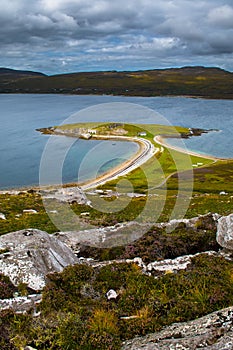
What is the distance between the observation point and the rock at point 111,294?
9.57 meters

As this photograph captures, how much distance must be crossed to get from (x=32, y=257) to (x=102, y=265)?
2.48m

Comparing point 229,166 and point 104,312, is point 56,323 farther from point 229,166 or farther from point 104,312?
point 229,166

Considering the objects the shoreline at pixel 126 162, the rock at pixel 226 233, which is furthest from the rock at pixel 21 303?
the shoreline at pixel 126 162

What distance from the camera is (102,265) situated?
39.3 ft

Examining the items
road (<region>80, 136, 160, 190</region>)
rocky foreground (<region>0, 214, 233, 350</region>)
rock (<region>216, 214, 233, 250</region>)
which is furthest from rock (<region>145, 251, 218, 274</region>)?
road (<region>80, 136, 160, 190</region>)

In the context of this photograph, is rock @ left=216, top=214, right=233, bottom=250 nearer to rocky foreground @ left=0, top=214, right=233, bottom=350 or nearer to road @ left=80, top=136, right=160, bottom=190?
rocky foreground @ left=0, top=214, right=233, bottom=350

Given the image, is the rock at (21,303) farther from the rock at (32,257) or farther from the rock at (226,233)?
the rock at (226,233)

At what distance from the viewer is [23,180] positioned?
95562 millimetres

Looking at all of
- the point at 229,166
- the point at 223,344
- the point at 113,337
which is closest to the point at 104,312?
the point at 113,337

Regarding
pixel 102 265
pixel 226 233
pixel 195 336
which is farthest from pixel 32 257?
pixel 226 233

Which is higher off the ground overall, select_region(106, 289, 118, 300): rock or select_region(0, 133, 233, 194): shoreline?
select_region(106, 289, 118, 300): rock

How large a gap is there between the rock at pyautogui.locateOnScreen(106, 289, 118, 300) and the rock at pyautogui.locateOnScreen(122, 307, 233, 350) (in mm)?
1886

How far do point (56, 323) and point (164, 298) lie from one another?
2937mm

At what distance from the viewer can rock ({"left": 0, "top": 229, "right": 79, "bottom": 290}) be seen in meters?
10.4
